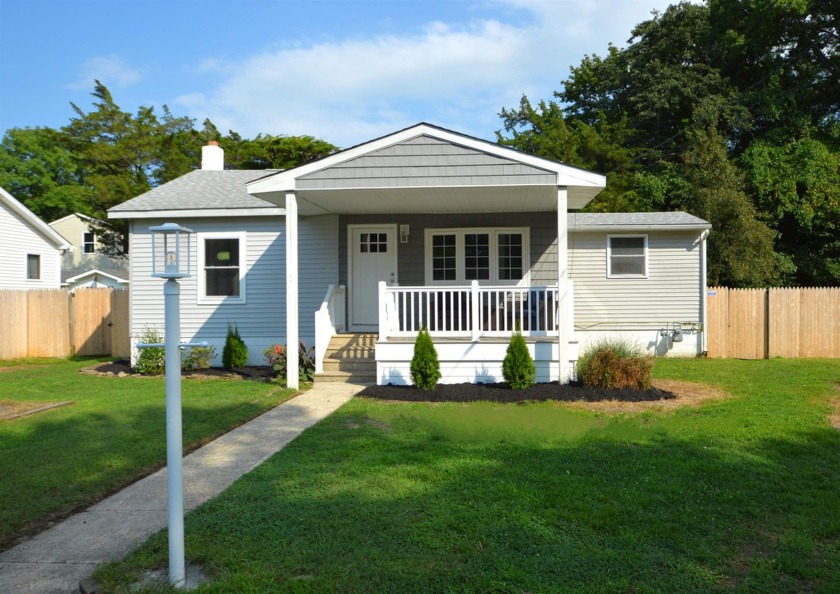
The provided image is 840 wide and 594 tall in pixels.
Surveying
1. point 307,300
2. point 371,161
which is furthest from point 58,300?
point 371,161

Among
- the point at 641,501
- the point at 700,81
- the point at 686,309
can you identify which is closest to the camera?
the point at 641,501

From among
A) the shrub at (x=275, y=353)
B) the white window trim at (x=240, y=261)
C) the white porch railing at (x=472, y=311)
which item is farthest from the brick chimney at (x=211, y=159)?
the white porch railing at (x=472, y=311)

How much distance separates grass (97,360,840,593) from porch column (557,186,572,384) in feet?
8.12

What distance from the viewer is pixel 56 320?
1736 centimetres

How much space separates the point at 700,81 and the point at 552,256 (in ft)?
47.6

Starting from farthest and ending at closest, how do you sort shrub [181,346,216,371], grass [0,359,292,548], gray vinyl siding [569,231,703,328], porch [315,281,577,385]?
gray vinyl siding [569,231,703,328], shrub [181,346,216,371], porch [315,281,577,385], grass [0,359,292,548]

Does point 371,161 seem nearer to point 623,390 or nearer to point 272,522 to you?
point 623,390

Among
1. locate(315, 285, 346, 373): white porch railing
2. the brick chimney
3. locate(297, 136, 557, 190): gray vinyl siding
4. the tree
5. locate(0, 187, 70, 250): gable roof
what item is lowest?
locate(315, 285, 346, 373): white porch railing

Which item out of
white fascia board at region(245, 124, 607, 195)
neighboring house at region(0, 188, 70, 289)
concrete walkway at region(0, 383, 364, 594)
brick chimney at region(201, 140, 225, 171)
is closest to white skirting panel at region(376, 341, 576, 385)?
white fascia board at region(245, 124, 607, 195)

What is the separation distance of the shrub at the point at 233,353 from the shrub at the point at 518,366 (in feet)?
18.8

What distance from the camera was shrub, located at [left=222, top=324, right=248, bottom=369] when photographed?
13086mm

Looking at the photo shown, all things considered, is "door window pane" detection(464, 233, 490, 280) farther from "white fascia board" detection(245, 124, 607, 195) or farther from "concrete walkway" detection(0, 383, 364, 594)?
"concrete walkway" detection(0, 383, 364, 594)

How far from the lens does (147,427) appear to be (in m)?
7.73

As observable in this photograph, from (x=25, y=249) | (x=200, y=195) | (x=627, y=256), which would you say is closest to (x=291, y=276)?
(x=200, y=195)
